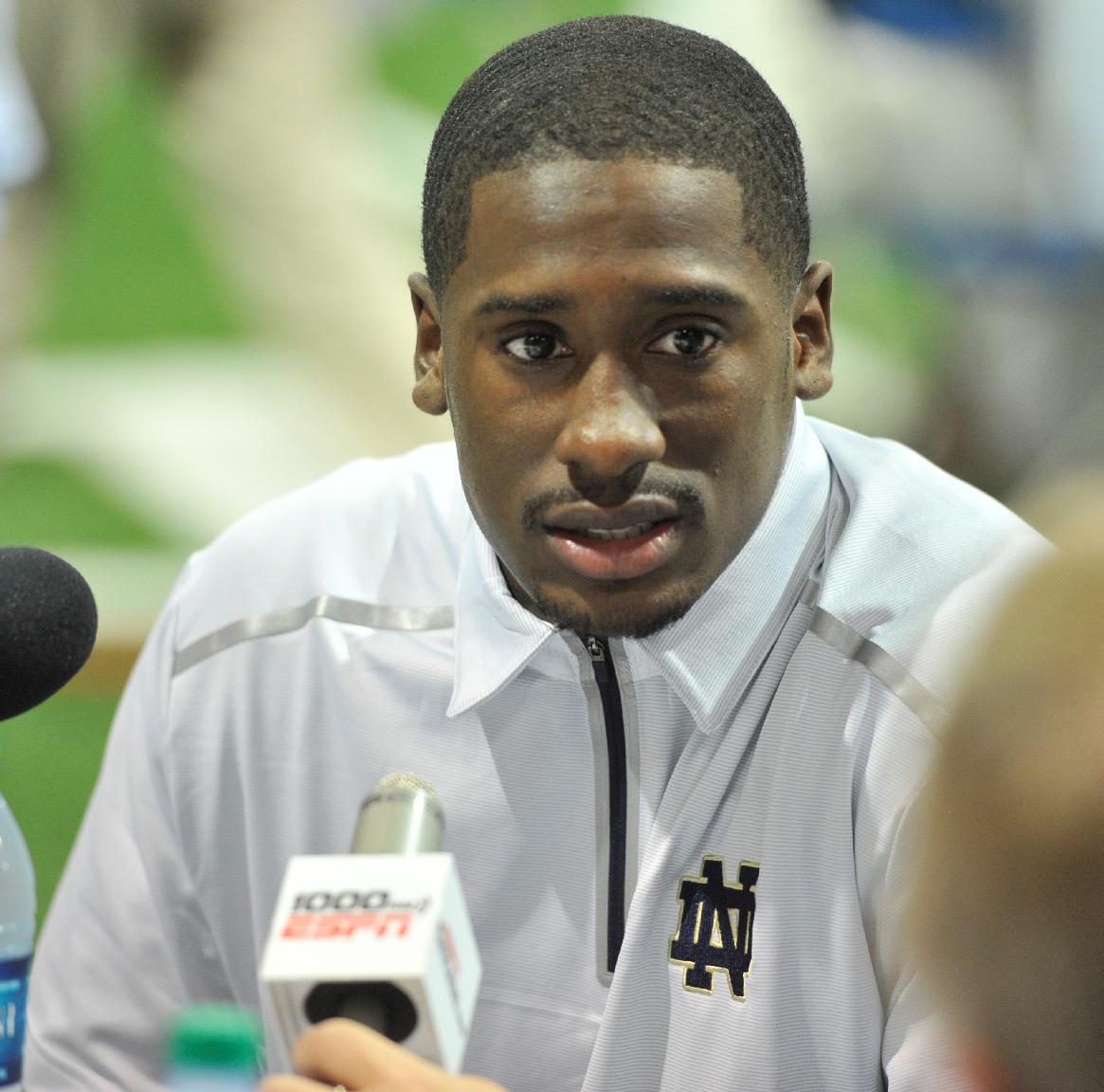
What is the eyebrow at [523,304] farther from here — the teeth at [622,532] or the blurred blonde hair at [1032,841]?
the blurred blonde hair at [1032,841]

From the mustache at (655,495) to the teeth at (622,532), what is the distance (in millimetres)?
27

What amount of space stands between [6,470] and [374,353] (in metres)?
0.78

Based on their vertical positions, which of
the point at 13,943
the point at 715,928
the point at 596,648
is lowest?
the point at 13,943

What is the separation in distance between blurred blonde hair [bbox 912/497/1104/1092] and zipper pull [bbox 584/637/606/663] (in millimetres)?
880

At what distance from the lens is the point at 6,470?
127 inches

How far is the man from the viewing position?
1271 mm

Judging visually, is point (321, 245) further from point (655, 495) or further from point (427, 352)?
point (655, 495)

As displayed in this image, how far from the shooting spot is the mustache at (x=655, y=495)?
1.26 m

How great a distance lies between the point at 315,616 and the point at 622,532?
0.40 m

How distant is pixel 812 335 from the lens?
4.70 ft

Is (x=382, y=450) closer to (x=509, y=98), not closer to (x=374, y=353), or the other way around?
(x=374, y=353)

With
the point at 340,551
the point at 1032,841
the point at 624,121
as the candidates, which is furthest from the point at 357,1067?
the point at 340,551

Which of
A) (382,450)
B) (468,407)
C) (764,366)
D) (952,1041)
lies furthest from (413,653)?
(382,450)

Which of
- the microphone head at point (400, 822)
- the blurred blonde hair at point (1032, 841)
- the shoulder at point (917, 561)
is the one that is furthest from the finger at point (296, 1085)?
the shoulder at point (917, 561)
